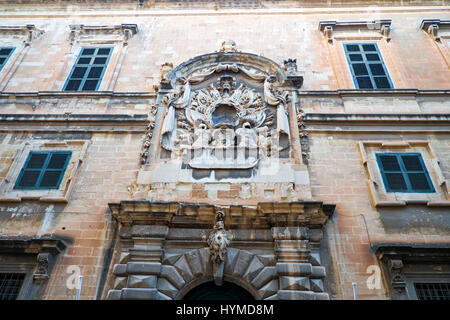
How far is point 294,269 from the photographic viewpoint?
642 cm

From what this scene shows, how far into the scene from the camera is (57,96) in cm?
998

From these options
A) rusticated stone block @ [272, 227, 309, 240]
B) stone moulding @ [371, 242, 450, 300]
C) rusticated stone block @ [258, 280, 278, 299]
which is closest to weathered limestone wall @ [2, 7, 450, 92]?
rusticated stone block @ [272, 227, 309, 240]

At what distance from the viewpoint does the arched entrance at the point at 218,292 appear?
6.63 metres

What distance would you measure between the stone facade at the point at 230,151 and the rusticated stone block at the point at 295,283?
3cm

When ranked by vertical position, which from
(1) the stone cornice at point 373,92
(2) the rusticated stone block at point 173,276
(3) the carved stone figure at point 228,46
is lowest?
(2) the rusticated stone block at point 173,276

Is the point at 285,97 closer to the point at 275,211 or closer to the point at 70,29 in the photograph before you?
the point at 275,211

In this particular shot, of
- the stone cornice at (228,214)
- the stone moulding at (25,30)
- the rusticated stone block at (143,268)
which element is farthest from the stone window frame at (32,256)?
the stone moulding at (25,30)

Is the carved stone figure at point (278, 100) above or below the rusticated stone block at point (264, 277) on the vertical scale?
above

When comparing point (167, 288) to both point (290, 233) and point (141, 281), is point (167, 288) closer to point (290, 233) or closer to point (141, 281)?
point (141, 281)

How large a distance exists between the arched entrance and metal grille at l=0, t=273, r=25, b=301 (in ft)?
11.0

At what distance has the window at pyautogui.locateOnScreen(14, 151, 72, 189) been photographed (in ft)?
26.7

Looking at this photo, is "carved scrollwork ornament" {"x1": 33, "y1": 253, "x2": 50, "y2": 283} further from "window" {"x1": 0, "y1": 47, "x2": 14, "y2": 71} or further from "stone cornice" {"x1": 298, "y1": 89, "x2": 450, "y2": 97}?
"window" {"x1": 0, "y1": 47, "x2": 14, "y2": 71}

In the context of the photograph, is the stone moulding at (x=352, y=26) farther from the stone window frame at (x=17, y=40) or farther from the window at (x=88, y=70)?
the stone window frame at (x=17, y=40)
